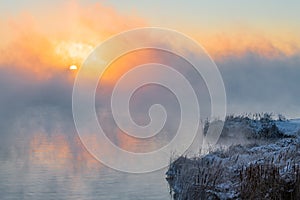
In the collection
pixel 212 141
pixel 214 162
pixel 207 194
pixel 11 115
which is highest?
pixel 11 115

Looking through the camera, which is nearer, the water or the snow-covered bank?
the snow-covered bank

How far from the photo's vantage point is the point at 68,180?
3161 cm

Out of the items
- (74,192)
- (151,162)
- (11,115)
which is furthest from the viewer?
(11,115)

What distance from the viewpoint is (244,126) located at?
4131 cm

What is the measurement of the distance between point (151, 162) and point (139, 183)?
8257 mm

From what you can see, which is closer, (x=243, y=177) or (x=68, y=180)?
(x=243, y=177)

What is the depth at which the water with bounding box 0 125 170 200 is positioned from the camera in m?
26.8

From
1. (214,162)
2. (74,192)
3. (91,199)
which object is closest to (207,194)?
(214,162)

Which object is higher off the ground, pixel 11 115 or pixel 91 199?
pixel 11 115

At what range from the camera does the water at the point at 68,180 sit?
88.0 ft

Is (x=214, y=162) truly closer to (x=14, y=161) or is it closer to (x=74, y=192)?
(x=74, y=192)

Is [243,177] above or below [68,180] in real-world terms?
below

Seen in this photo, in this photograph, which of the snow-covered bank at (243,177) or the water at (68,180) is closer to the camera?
the snow-covered bank at (243,177)

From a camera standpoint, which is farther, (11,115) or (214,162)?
(11,115)
